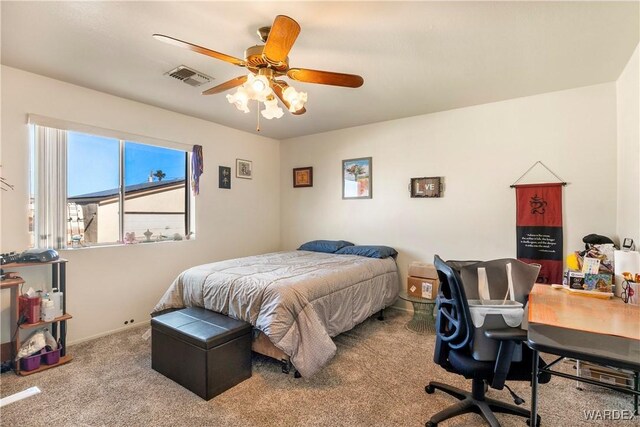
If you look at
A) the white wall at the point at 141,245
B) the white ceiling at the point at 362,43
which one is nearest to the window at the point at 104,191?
the white wall at the point at 141,245

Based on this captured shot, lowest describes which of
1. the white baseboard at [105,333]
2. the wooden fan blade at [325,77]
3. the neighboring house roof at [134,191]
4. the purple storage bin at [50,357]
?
the white baseboard at [105,333]

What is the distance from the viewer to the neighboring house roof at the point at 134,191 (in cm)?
312

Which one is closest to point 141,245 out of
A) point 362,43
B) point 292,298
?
point 292,298

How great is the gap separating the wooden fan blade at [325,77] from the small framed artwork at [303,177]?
110 inches

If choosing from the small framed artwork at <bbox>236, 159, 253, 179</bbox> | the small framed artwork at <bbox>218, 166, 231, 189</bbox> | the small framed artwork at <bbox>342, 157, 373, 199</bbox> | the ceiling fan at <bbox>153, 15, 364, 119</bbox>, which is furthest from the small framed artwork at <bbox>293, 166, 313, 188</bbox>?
the ceiling fan at <bbox>153, 15, 364, 119</bbox>

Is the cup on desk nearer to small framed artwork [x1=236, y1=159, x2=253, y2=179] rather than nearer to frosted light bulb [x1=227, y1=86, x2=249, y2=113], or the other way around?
frosted light bulb [x1=227, y1=86, x2=249, y2=113]

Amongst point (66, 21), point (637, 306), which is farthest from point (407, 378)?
point (66, 21)

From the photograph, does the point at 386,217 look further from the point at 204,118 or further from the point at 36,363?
the point at 36,363

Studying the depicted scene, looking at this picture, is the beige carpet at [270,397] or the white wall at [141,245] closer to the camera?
the beige carpet at [270,397]

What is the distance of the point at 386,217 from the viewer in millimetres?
4164

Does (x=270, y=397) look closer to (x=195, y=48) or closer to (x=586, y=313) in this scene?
(x=586, y=313)

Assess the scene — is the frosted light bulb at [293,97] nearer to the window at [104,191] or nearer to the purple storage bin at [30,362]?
the window at [104,191]

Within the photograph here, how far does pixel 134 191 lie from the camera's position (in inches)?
139

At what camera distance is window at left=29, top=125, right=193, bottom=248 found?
2787 millimetres
